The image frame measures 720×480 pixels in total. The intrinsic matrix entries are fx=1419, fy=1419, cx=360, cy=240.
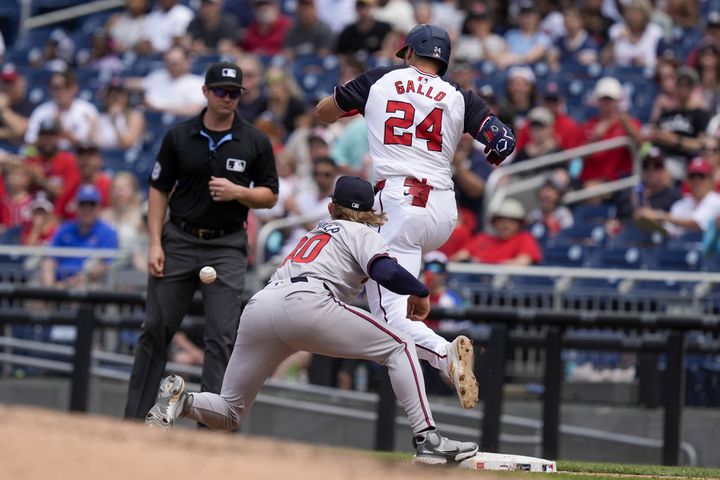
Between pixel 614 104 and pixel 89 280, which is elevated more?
pixel 614 104

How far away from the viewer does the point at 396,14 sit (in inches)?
635

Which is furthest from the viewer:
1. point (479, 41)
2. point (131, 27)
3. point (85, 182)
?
point (131, 27)

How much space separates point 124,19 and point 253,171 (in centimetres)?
984

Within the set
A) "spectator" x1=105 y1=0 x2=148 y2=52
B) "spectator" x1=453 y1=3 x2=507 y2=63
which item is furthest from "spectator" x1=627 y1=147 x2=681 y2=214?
"spectator" x1=105 y1=0 x2=148 y2=52

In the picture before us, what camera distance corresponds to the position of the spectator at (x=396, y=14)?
16.1m

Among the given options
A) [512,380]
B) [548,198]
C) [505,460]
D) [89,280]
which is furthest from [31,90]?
[505,460]

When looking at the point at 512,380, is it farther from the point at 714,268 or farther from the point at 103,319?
the point at 103,319

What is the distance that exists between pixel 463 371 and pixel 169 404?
153 cm

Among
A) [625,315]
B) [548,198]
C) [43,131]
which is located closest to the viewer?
[625,315]

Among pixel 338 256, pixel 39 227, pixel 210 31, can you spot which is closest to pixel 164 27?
pixel 210 31

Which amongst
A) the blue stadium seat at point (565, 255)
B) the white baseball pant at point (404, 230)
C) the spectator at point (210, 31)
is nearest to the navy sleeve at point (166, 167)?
the white baseball pant at point (404, 230)

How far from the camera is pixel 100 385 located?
12.1 meters

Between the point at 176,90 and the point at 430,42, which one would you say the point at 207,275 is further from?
the point at 176,90

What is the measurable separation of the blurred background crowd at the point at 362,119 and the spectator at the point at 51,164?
0.02 metres
